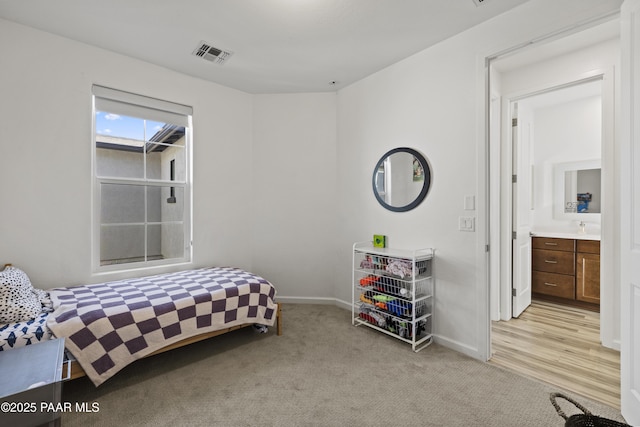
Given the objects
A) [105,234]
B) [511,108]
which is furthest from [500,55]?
[105,234]

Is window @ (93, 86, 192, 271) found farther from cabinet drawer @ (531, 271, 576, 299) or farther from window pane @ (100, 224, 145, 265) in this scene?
cabinet drawer @ (531, 271, 576, 299)

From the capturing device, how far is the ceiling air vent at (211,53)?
2660 millimetres

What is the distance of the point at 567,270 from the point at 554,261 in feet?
0.52

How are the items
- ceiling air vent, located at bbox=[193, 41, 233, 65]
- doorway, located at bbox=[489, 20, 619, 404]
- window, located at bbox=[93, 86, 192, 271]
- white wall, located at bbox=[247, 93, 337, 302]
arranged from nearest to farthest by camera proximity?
doorway, located at bbox=[489, 20, 619, 404]
ceiling air vent, located at bbox=[193, 41, 233, 65]
window, located at bbox=[93, 86, 192, 271]
white wall, located at bbox=[247, 93, 337, 302]

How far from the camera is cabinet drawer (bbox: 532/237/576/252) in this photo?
3.56 metres

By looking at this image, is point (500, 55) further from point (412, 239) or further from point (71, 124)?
point (71, 124)

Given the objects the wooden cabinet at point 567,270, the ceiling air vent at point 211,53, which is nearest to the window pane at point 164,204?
the ceiling air vent at point 211,53

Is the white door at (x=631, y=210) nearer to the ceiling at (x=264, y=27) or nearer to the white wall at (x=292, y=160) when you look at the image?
the white wall at (x=292, y=160)

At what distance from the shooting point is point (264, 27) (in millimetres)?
2359

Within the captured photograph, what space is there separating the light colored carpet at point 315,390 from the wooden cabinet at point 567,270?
2.14 meters

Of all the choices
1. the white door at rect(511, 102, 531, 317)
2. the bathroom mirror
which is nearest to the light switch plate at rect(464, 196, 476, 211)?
the white door at rect(511, 102, 531, 317)

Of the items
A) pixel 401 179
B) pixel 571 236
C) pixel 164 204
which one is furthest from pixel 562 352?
pixel 164 204

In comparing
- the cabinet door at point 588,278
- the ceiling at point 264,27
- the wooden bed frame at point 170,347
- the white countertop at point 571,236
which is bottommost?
the wooden bed frame at point 170,347

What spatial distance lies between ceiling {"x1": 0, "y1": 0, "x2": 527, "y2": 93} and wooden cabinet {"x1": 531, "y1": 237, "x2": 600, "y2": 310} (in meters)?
2.86
